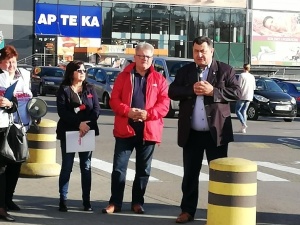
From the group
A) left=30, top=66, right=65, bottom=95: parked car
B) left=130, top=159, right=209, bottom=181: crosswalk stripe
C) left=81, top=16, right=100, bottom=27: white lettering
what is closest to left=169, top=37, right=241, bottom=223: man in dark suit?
left=130, top=159, right=209, bottom=181: crosswalk stripe

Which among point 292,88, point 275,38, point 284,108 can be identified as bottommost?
point 284,108

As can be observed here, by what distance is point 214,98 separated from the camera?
333 inches

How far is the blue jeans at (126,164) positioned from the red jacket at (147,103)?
11 cm

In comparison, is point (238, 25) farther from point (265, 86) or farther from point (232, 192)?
point (232, 192)

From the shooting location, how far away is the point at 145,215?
9305mm

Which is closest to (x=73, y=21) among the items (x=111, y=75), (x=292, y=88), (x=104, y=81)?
(x=292, y=88)

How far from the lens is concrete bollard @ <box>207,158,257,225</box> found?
778 centimetres

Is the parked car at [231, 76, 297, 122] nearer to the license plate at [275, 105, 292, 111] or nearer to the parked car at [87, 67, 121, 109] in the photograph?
the license plate at [275, 105, 292, 111]

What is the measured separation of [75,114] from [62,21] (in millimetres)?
53726

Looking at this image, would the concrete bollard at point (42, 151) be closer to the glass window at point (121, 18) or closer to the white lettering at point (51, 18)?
the white lettering at point (51, 18)

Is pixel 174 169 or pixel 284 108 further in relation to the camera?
pixel 284 108

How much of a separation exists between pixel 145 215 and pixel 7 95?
80.9 inches

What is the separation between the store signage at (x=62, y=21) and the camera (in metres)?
62.2

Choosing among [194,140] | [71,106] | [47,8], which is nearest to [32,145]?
[71,106]
